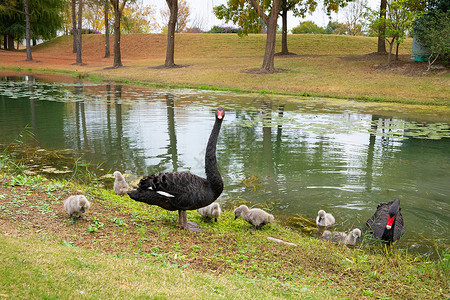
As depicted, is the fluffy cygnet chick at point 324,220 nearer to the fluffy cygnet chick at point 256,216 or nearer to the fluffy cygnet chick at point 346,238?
the fluffy cygnet chick at point 346,238

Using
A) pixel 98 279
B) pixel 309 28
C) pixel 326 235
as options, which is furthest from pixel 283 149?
pixel 309 28

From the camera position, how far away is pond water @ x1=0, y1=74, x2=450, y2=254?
705 cm

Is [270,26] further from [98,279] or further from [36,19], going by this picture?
[36,19]

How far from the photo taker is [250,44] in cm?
5075

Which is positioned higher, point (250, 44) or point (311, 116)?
point (250, 44)

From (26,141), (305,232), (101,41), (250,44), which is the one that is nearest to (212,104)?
(26,141)

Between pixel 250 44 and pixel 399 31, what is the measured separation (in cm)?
2713

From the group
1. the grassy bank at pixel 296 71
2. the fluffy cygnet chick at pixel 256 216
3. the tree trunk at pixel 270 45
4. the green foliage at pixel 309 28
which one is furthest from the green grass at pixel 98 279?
the green foliage at pixel 309 28

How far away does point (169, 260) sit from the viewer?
430 cm

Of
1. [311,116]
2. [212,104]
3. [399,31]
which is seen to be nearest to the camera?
[311,116]

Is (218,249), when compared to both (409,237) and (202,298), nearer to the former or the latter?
(202,298)

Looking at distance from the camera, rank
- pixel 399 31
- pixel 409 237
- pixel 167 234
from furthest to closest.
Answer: pixel 399 31 → pixel 409 237 → pixel 167 234

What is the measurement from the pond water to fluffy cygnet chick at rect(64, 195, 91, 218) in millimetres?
2599

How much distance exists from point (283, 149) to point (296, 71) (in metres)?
20.0
